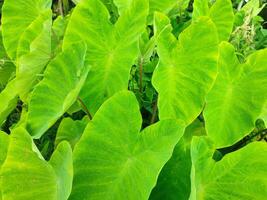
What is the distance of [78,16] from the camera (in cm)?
102

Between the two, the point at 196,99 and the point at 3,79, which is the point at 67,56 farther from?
the point at 3,79

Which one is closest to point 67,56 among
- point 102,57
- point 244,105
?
point 102,57

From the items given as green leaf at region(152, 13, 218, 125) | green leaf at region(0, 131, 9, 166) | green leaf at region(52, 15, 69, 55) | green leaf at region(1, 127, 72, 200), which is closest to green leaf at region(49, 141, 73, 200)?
green leaf at region(1, 127, 72, 200)

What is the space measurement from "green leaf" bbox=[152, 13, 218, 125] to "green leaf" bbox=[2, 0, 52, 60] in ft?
1.34

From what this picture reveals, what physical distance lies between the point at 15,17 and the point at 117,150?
21.8 inches

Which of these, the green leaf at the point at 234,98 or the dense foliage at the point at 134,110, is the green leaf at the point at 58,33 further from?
the green leaf at the point at 234,98

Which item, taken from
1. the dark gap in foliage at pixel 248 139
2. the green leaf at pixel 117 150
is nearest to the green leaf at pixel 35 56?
the green leaf at pixel 117 150

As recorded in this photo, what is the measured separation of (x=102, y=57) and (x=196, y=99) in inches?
8.5

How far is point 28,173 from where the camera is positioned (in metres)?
0.80

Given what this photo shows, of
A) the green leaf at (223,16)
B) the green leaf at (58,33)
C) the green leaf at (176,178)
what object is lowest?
the green leaf at (176,178)

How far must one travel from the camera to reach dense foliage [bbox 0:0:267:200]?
81 cm

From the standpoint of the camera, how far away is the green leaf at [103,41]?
1000mm

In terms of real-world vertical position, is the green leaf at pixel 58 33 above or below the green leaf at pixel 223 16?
below

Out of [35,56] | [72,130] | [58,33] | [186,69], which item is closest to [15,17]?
[58,33]
